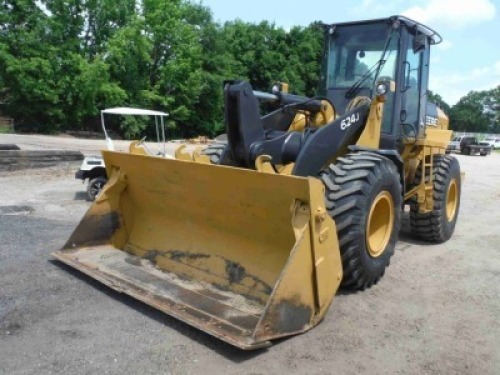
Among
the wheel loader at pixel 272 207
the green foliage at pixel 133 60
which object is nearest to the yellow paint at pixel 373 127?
the wheel loader at pixel 272 207

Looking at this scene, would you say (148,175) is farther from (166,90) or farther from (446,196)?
(166,90)

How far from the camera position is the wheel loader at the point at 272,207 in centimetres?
371

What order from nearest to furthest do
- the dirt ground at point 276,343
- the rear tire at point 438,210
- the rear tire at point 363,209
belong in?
the dirt ground at point 276,343 < the rear tire at point 363,209 < the rear tire at point 438,210

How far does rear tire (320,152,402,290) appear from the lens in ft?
13.8

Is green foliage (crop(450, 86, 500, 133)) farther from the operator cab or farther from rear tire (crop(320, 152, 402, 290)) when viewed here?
rear tire (crop(320, 152, 402, 290))

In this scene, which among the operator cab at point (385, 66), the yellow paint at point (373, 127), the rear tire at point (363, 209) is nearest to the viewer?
the rear tire at point (363, 209)

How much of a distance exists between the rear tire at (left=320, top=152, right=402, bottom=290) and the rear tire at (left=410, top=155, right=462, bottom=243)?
6.01ft

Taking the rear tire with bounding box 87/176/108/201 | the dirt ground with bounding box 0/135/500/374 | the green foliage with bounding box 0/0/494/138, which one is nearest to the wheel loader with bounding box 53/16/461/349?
the dirt ground with bounding box 0/135/500/374

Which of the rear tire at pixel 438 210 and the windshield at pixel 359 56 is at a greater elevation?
the windshield at pixel 359 56

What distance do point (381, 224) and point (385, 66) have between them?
73.9 inches

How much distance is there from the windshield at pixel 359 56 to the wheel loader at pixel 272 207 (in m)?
0.01

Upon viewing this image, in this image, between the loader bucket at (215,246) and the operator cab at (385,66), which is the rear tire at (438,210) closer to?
the operator cab at (385,66)

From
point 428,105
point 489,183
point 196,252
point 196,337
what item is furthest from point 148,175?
point 489,183

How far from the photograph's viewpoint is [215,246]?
454 cm
